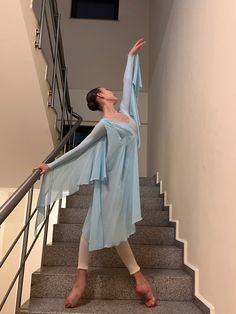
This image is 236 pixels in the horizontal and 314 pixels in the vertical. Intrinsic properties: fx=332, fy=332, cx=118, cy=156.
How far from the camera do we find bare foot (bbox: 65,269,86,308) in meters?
1.78

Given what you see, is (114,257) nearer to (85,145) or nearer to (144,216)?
(144,216)

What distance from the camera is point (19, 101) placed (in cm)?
266

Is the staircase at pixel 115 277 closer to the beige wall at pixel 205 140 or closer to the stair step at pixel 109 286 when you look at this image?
the stair step at pixel 109 286

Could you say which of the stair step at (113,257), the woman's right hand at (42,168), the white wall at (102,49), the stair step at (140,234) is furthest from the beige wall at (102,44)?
the woman's right hand at (42,168)

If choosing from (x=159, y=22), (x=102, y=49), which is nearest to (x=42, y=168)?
(x=159, y=22)


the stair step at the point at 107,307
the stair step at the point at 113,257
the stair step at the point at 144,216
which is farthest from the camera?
the stair step at the point at 144,216

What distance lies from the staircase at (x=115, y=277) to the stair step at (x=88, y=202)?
0.33 metres

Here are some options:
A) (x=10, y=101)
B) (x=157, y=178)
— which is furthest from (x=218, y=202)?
(x=157, y=178)

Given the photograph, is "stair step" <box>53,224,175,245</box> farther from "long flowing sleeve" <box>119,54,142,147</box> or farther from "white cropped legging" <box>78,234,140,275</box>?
"long flowing sleeve" <box>119,54,142,147</box>

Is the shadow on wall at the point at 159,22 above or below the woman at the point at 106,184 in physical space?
above

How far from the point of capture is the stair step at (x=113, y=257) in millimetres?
2303

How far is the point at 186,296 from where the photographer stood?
6.60ft

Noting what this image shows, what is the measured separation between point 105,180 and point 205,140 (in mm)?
627

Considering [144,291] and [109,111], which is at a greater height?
[109,111]
